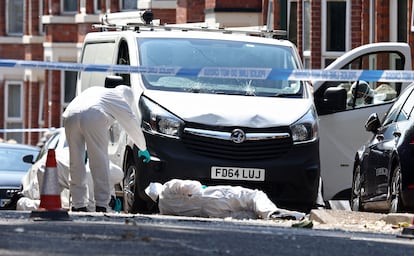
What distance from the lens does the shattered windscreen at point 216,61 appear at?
18500 mm

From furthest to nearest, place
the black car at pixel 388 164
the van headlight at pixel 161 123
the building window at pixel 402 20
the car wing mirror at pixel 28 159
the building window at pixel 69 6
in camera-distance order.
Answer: the building window at pixel 69 6 → the building window at pixel 402 20 → the car wing mirror at pixel 28 159 → the van headlight at pixel 161 123 → the black car at pixel 388 164

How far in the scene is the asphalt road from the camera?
36.5 ft

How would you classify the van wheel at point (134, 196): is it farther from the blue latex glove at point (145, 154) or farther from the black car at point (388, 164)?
the black car at point (388, 164)

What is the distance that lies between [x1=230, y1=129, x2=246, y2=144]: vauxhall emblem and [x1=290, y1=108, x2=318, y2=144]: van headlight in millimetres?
517

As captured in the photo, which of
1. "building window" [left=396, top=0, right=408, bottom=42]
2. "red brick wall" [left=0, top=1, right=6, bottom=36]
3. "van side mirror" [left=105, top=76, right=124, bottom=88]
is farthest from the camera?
"red brick wall" [left=0, top=1, right=6, bottom=36]

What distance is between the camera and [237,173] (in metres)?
17.6

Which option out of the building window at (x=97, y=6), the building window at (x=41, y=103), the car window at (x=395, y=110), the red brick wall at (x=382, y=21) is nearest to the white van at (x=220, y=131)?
the car window at (x=395, y=110)

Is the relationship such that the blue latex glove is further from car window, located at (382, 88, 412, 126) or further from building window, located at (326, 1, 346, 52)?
building window, located at (326, 1, 346, 52)

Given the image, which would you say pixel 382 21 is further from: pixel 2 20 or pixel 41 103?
pixel 2 20

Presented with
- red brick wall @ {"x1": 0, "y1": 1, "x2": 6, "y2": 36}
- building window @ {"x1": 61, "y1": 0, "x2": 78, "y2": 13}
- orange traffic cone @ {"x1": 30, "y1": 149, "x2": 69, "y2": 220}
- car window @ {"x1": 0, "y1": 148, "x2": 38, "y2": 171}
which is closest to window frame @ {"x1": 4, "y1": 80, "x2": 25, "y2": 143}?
red brick wall @ {"x1": 0, "y1": 1, "x2": 6, "y2": 36}

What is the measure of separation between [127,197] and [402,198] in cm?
325

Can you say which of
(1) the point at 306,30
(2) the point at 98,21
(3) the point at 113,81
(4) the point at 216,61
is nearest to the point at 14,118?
(2) the point at 98,21

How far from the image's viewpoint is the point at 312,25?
99.0ft

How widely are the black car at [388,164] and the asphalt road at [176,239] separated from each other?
1776 millimetres
